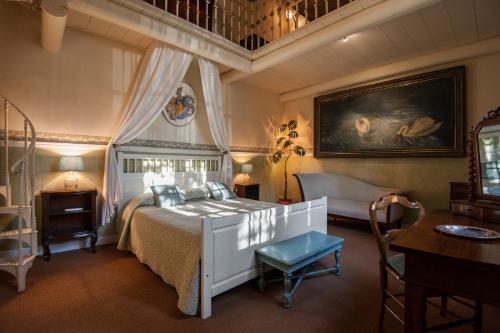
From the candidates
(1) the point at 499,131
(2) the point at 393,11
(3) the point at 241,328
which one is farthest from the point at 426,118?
(3) the point at 241,328

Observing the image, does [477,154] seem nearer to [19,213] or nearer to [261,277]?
[261,277]

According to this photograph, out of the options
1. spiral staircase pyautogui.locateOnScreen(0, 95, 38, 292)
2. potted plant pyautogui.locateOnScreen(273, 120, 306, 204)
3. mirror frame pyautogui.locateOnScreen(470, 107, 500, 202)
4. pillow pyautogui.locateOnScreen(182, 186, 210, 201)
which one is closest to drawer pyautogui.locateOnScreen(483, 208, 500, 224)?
mirror frame pyautogui.locateOnScreen(470, 107, 500, 202)

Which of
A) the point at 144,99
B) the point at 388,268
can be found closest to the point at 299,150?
the point at 144,99

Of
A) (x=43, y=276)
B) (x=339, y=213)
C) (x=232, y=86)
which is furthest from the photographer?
(x=232, y=86)

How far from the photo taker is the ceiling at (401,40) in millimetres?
3115

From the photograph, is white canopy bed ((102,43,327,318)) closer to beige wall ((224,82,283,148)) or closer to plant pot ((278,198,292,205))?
beige wall ((224,82,283,148))

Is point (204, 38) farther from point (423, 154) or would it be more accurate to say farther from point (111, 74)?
point (423, 154)

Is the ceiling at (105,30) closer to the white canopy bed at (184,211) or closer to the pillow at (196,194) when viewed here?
the white canopy bed at (184,211)

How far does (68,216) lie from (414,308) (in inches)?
162

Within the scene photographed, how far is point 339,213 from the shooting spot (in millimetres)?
4602

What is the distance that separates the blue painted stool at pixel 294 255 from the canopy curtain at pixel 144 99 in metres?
2.47

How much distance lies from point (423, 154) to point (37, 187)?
610cm

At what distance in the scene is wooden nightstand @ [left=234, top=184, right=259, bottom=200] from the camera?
5129mm

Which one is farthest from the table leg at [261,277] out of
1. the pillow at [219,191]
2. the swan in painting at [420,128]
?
the swan in painting at [420,128]
